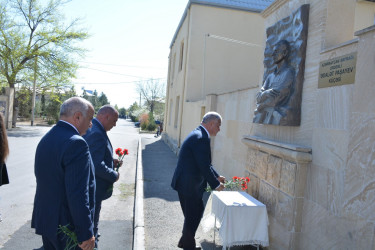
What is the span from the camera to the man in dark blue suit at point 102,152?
333 centimetres

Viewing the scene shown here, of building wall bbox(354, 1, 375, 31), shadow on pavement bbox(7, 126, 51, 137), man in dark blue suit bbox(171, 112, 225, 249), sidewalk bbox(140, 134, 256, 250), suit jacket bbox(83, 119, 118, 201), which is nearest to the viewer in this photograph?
suit jacket bbox(83, 119, 118, 201)

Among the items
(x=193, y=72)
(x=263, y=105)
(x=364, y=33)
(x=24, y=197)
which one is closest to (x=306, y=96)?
(x=263, y=105)

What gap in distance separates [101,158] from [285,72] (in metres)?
2.47

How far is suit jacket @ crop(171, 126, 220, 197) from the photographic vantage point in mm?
3736

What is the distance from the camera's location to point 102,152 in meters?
3.38

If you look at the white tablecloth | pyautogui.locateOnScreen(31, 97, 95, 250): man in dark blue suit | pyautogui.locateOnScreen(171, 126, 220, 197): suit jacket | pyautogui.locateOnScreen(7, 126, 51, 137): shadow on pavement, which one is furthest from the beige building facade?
pyautogui.locateOnScreen(7, 126, 51, 137): shadow on pavement

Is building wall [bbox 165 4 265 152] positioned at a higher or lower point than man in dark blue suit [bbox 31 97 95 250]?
higher

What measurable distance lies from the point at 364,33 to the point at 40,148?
279 centimetres

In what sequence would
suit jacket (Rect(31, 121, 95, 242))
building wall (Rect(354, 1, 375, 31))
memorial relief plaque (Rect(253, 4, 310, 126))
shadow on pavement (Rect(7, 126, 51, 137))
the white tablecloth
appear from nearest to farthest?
suit jacket (Rect(31, 121, 95, 242)) < memorial relief plaque (Rect(253, 4, 310, 126)) < the white tablecloth < building wall (Rect(354, 1, 375, 31)) < shadow on pavement (Rect(7, 126, 51, 137))

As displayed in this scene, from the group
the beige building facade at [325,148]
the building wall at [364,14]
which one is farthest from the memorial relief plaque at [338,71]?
the building wall at [364,14]

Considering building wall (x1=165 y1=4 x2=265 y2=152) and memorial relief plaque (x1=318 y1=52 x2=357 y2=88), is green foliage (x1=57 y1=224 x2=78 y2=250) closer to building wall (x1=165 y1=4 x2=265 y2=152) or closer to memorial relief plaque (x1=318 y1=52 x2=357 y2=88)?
memorial relief plaque (x1=318 y1=52 x2=357 y2=88)

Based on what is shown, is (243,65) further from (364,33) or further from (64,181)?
(64,181)

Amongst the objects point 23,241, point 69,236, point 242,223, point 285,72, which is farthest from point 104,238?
point 285,72

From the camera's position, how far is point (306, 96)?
11.4 feet
